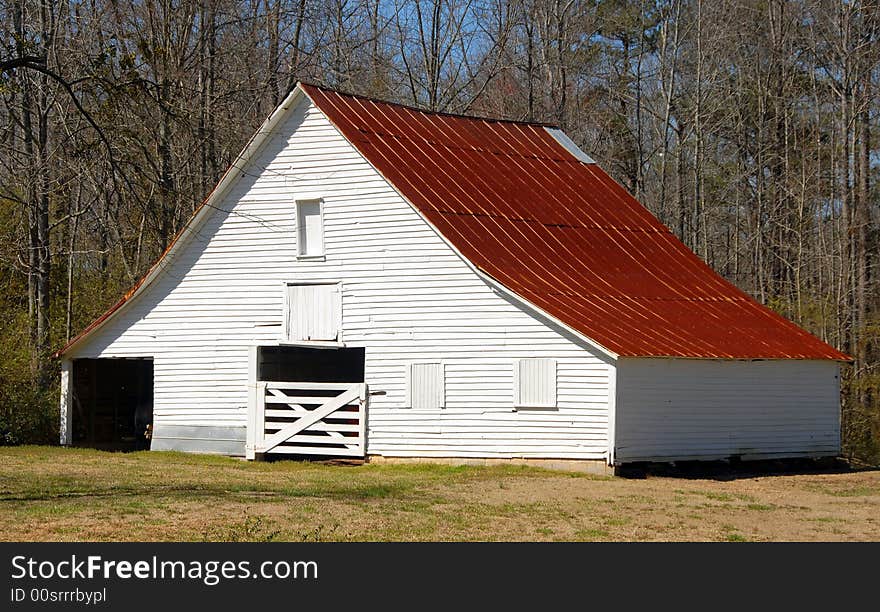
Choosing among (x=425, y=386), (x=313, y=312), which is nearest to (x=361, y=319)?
(x=313, y=312)

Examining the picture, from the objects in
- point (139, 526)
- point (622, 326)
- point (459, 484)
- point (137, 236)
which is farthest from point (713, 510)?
point (137, 236)

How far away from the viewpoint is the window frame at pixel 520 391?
25.4m

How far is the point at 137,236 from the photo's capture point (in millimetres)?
40219

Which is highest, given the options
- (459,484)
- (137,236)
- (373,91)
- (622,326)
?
(373,91)

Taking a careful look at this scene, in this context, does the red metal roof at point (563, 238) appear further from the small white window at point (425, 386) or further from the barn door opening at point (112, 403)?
the barn door opening at point (112, 403)

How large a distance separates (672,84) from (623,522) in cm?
2975

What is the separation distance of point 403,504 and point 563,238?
37.0 feet

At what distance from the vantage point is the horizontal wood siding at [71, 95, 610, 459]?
25812 mm

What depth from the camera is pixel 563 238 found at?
29.5 m

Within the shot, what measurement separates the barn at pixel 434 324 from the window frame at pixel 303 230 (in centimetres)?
4

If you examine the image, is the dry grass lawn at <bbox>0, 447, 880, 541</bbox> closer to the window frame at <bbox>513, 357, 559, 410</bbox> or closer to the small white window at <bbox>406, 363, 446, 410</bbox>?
the window frame at <bbox>513, 357, 559, 410</bbox>

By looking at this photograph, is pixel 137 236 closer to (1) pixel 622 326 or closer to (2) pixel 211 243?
(2) pixel 211 243

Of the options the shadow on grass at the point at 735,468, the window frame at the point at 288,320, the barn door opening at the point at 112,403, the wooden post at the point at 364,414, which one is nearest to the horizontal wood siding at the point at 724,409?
the shadow on grass at the point at 735,468

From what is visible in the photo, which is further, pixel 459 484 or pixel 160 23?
pixel 160 23
